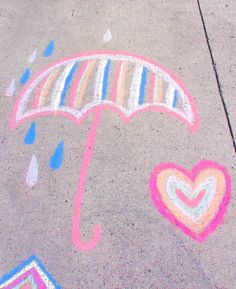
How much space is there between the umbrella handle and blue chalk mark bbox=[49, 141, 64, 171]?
210 mm

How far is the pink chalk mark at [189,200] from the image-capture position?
10.8ft

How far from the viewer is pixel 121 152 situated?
3680mm

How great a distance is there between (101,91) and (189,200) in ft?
4.85

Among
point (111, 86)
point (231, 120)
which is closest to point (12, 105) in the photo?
point (111, 86)

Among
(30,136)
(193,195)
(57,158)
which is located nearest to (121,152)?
(57,158)

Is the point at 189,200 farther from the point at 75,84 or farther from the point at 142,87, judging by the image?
the point at 75,84

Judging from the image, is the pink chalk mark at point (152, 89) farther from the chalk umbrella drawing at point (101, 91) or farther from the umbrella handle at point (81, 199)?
the umbrella handle at point (81, 199)

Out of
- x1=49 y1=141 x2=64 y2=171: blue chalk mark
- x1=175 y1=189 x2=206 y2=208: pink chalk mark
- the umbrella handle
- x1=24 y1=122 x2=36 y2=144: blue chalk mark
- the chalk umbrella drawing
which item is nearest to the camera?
the umbrella handle

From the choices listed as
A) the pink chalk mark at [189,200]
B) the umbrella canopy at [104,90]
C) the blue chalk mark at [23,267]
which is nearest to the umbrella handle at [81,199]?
the umbrella canopy at [104,90]

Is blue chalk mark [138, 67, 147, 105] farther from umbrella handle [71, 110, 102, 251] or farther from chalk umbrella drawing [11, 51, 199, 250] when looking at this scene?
umbrella handle [71, 110, 102, 251]

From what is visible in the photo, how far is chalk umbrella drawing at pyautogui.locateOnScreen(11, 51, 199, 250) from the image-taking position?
3943mm

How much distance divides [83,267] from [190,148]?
1391 mm

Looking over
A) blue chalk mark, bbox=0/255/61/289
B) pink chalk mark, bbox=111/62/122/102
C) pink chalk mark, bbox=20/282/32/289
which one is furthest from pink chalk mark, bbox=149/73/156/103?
pink chalk mark, bbox=20/282/32/289

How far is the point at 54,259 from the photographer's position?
10.1ft
